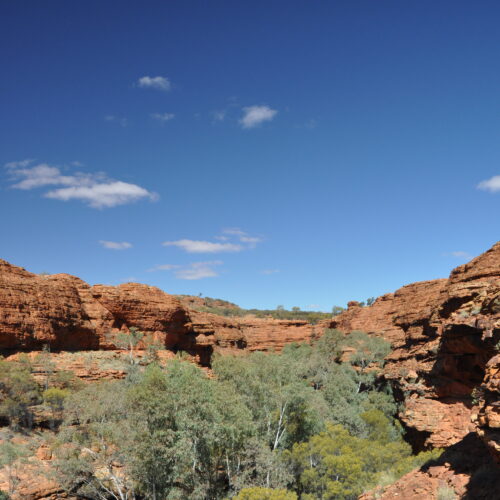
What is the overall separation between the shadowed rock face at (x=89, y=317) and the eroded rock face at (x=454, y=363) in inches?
1163

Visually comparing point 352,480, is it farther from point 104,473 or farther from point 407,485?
point 104,473

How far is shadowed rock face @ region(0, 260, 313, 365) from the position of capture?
34.4 metres

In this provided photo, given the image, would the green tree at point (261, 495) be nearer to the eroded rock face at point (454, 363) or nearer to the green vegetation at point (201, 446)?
the green vegetation at point (201, 446)

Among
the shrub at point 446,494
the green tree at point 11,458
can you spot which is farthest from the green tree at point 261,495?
the green tree at point 11,458

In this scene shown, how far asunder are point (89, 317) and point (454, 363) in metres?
38.0

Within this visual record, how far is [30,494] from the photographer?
1705 centimetres

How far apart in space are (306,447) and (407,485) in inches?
393

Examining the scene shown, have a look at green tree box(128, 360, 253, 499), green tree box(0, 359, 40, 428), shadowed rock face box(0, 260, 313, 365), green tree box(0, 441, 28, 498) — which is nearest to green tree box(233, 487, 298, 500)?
green tree box(128, 360, 253, 499)

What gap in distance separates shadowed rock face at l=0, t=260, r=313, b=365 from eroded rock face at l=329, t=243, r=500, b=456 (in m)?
29.5

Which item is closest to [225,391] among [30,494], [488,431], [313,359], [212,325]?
[30,494]

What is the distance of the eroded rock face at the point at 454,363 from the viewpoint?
33.5 ft

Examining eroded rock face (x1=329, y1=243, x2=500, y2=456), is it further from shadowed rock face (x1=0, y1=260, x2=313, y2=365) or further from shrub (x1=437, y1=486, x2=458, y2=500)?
shadowed rock face (x1=0, y1=260, x2=313, y2=365)

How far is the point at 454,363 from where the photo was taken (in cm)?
1527

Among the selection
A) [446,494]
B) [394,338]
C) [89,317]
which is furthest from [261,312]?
[446,494]
